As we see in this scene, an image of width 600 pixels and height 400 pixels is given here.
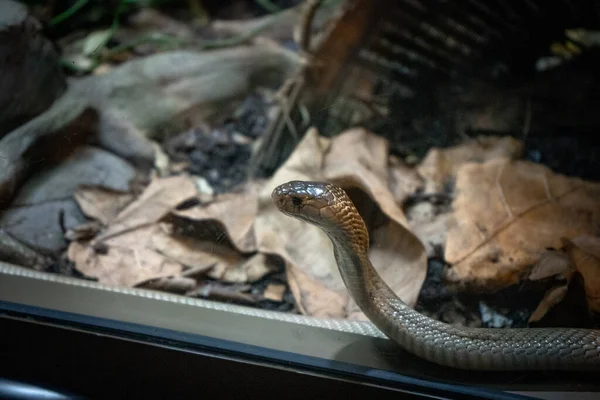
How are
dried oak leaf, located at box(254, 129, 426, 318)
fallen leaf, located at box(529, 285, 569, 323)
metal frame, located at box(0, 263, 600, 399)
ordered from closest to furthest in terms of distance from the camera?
metal frame, located at box(0, 263, 600, 399) → fallen leaf, located at box(529, 285, 569, 323) → dried oak leaf, located at box(254, 129, 426, 318)

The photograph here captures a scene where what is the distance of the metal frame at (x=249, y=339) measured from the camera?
1145 mm

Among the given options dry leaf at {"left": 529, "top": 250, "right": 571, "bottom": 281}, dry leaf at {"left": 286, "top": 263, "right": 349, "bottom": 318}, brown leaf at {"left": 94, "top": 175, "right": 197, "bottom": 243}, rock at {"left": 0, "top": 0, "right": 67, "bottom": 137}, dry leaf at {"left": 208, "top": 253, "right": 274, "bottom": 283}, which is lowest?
brown leaf at {"left": 94, "top": 175, "right": 197, "bottom": 243}

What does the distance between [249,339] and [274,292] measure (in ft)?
0.90

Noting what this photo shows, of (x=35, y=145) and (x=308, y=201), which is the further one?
(x=35, y=145)

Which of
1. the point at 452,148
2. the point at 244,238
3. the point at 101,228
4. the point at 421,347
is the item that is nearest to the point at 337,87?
the point at 452,148

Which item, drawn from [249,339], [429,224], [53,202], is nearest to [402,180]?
[429,224]

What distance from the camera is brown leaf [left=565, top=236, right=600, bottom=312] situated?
4.15 ft

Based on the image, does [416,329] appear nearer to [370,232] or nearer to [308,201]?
[370,232]

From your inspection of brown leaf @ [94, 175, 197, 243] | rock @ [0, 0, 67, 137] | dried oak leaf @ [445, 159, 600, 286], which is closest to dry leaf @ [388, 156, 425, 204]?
dried oak leaf @ [445, 159, 600, 286]

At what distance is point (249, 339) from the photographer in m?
1.23

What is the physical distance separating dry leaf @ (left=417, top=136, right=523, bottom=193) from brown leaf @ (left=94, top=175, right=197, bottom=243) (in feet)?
2.47

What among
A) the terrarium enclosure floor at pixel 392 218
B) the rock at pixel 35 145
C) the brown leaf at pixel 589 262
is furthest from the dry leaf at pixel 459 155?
the rock at pixel 35 145

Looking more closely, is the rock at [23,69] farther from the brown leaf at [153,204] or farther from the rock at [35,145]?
the brown leaf at [153,204]

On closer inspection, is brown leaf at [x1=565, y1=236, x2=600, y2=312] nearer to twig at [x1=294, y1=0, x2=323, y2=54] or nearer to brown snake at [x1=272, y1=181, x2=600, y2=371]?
brown snake at [x1=272, y1=181, x2=600, y2=371]
